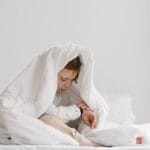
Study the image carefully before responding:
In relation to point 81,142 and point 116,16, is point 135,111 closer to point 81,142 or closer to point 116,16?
point 116,16

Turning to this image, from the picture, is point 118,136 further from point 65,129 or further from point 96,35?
point 96,35

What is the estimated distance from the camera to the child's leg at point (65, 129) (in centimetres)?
177

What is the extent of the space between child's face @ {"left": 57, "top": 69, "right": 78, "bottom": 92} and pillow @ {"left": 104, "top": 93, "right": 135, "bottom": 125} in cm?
64

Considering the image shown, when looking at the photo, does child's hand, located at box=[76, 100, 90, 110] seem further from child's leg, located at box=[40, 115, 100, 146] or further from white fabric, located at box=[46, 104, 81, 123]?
child's leg, located at box=[40, 115, 100, 146]

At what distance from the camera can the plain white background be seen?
277 cm

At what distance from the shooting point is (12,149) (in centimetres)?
151

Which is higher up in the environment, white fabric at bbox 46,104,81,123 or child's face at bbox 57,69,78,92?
child's face at bbox 57,69,78,92

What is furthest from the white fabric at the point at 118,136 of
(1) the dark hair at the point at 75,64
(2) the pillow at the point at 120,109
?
(2) the pillow at the point at 120,109

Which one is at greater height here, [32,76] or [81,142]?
[32,76]

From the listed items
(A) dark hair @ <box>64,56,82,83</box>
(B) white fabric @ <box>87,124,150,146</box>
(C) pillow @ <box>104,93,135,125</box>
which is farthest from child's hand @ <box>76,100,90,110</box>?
(C) pillow @ <box>104,93,135,125</box>

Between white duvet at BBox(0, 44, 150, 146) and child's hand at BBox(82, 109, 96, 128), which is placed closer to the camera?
white duvet at BBox(0, 44, 150, 146)

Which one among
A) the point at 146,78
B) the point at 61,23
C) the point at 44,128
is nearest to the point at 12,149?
the point at 44,128

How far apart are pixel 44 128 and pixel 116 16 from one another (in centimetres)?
149

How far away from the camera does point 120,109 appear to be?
2684mm
